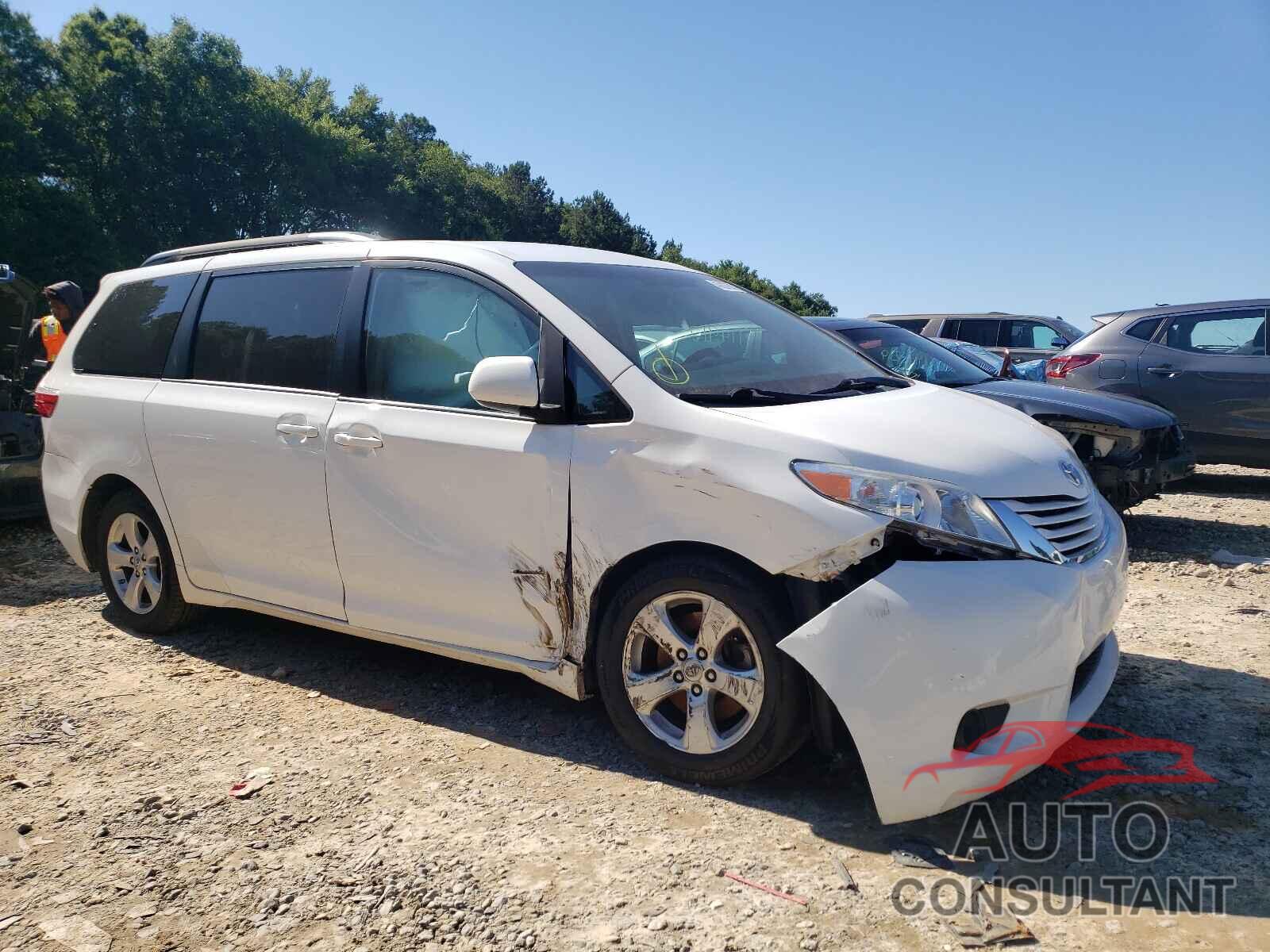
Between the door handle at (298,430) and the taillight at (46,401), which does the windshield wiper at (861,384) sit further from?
the taillight at (46,401)

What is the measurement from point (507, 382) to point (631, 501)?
58cm

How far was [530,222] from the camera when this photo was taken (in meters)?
76.8

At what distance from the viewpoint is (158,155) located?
124 ft

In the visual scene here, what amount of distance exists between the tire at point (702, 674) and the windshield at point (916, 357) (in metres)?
4.58

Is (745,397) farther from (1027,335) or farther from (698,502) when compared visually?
(1027,335)

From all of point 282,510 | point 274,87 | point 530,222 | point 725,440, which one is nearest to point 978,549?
point 725,440

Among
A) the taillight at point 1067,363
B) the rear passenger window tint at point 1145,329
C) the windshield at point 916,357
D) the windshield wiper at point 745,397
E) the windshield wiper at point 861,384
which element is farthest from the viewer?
the taillight at point 1067,363

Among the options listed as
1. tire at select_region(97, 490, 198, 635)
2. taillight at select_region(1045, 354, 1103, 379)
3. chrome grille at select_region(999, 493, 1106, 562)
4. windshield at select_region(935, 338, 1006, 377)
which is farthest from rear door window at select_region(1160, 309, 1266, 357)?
tire at select_region(97, 490, 198, 635)

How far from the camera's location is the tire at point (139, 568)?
4707 mm

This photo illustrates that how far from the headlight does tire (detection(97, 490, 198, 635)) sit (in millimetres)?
3275

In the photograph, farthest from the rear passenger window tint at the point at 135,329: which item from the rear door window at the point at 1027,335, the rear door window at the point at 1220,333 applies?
the rear door window at the point at 1027,335

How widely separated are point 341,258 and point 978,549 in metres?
2.81

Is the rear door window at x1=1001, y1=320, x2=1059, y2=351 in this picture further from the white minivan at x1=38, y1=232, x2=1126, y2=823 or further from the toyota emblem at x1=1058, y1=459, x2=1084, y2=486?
the toyota emblem at x1=1058, y1=459, x2=1084, y2=486

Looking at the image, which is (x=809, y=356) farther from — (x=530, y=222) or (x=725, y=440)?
(x=530, y=222)
